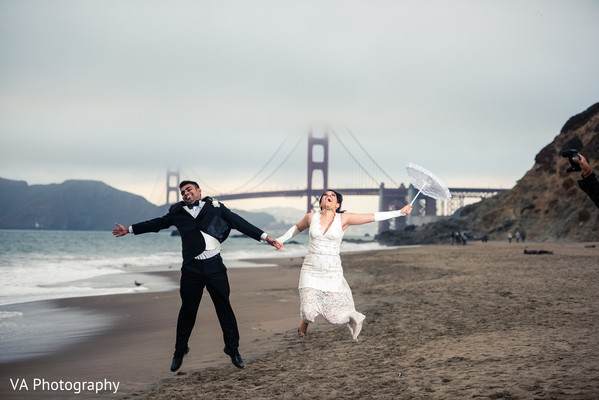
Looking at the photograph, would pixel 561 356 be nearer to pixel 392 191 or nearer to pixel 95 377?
pixel 95 377

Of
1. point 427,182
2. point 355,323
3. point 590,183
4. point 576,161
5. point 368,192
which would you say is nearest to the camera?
point 576,161

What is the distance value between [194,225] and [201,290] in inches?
24.0

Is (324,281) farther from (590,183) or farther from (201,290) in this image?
(590,183)

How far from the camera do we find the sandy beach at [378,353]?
4.66 meters

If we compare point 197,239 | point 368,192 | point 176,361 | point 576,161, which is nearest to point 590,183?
point 576,161

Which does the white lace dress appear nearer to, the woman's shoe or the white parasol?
the woman's shoe

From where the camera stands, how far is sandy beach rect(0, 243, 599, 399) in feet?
15.3

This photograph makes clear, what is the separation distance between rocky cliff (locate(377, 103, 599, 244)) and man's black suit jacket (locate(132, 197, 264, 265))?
31.3 m

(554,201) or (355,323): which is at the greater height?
(554,201)

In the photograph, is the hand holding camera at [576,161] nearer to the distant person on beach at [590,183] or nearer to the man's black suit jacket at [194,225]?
the distant person on beach at [590,183]

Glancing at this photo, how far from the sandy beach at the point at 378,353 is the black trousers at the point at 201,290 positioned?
18.0 inches

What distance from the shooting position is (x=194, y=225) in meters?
5.29

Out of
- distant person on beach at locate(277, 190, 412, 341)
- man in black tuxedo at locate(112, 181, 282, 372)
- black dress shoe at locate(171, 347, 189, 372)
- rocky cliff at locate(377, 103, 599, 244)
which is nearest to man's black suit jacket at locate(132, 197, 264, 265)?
man in black tuxedo at locate(112, 181, 282, 372)

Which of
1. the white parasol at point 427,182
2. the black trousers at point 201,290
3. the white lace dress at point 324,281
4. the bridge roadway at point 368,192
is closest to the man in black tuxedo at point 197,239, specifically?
the black trousers at point 201,290
